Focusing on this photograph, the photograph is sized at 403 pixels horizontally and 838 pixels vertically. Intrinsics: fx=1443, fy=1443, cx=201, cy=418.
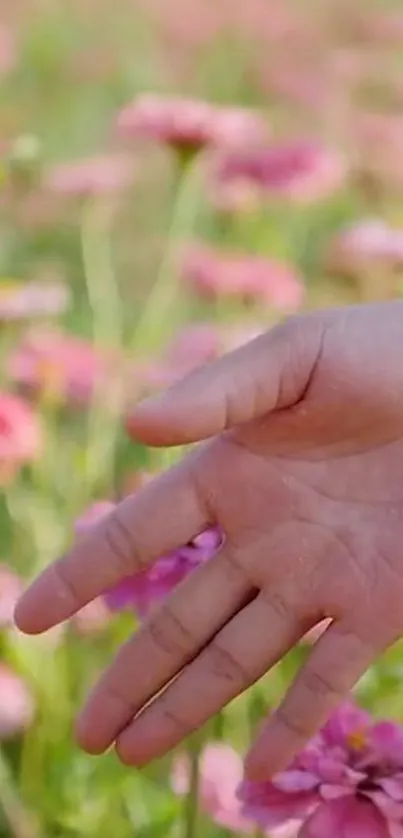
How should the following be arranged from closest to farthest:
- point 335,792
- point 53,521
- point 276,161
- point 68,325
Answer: point 335,792, point 53,521, point 276,161, point 68,325

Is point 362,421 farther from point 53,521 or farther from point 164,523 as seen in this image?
point 53,521

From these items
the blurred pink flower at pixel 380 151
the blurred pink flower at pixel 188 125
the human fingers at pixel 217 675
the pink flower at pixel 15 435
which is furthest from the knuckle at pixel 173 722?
the blurred pink flower at pixel 380 151

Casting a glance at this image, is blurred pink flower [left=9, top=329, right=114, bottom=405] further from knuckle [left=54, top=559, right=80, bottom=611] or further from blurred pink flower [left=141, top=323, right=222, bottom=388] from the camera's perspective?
knuckle [left=54, top=559, right=80, bottom=611]

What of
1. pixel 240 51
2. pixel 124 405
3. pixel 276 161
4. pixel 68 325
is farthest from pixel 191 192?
pixel 240 51

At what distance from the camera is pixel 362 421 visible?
0.40m

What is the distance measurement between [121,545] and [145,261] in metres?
0.91

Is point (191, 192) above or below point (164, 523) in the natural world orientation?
below

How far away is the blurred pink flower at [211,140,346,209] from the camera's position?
0.85 m

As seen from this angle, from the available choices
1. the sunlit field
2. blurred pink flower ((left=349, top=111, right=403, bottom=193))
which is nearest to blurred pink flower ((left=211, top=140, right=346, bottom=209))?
the sunlit field

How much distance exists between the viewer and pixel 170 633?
0.41 m

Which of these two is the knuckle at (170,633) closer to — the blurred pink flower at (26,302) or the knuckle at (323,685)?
the knuckle at (323,685)

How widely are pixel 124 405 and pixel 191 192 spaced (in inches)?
14.0

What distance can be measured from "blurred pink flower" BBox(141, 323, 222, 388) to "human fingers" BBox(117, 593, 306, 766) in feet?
0.91

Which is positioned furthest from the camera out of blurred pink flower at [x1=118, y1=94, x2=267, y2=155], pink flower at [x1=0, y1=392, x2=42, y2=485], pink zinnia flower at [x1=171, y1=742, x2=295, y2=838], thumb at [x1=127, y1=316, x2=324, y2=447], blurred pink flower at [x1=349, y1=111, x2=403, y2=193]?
blurred pink flower at [x1=349, y1=111, x2=403, y2=193]
